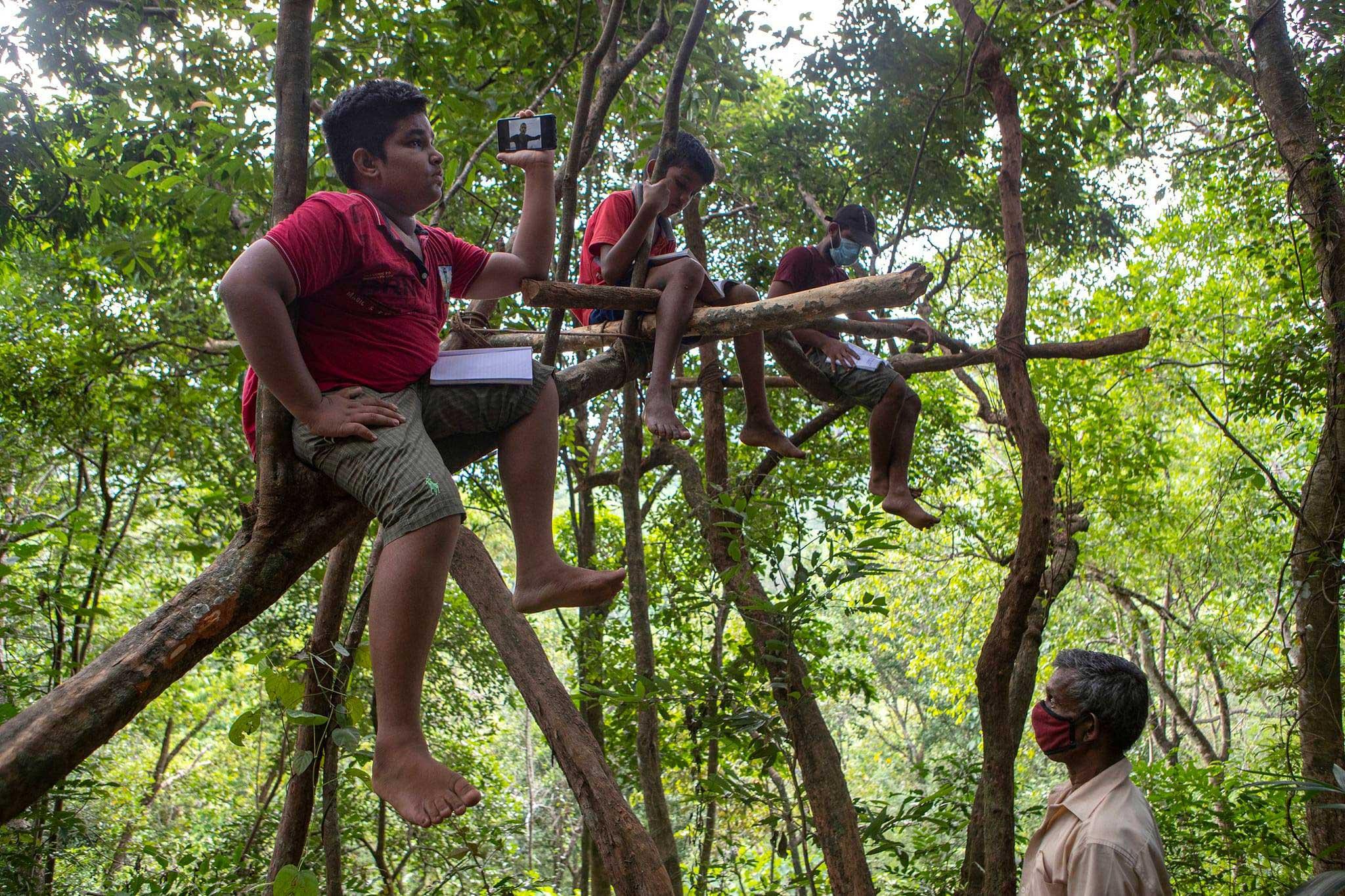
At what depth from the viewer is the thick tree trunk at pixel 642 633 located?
4.66 metres

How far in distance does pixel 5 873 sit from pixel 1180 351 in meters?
11.3

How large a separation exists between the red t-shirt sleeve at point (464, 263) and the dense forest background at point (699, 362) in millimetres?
930

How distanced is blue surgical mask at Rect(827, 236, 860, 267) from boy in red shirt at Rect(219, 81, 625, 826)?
1658 millimetres

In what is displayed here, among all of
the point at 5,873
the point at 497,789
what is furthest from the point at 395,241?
the point at 497,789

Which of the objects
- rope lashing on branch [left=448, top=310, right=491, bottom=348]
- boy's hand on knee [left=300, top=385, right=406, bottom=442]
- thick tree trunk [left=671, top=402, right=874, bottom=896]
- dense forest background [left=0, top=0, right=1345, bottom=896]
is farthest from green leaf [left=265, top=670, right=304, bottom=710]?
thick tree trunk [left=671, top=402, right=874, bottom=896]

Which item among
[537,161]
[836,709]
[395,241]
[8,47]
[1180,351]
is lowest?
[395,241]

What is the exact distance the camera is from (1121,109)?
6.80 meters

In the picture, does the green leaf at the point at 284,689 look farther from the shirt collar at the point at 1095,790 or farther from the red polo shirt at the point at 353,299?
the shirt collar at the point at 1095,790

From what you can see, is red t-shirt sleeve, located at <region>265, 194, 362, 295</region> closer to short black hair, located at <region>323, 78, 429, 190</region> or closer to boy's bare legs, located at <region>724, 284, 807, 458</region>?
short black hair, located at <region>323, 78, 429, 190</region>

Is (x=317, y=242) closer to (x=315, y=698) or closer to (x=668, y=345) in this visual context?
(x=668, y=345)

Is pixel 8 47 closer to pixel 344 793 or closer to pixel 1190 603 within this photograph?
pixel 344 793

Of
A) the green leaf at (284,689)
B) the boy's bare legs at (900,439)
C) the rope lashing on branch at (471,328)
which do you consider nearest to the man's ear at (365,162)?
the rope lashing on branch at (471,328)

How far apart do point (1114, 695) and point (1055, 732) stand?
16 cm

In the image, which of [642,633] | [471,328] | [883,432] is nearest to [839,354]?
[883,432]
